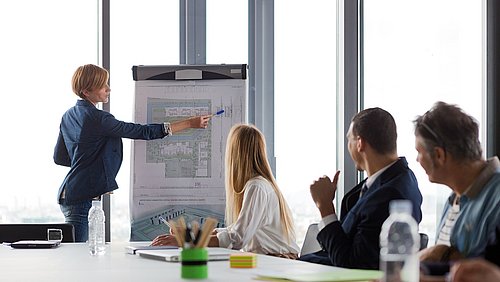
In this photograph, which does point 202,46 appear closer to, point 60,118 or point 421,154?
point 60,118

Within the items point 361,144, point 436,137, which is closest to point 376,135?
point 361,144

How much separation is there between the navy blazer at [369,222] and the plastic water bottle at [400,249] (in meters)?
1.24

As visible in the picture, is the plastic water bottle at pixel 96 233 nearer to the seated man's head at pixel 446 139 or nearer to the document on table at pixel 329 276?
the document on table at pixel 329 276

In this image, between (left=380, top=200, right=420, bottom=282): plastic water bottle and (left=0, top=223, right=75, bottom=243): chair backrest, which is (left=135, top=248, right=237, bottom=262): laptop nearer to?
(left=380, top=200, right=420, bottom=282): plastic water bottle

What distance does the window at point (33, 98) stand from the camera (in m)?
6.73

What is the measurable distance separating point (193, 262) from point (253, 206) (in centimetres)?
198

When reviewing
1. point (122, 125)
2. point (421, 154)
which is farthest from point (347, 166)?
point (421, 154)

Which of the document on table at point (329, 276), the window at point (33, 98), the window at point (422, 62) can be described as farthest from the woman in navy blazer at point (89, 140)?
the document on table at point (329, 276)

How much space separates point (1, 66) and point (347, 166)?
8.89 feet

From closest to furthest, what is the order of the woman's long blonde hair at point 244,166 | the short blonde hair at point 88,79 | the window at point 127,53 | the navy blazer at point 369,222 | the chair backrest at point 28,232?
the navy blazer at point 369,222 → the woman's long blonde hair at point 244,166 → the chair backrest at point 28,232 → the short blonde hair at point 88,79 → the window at point 127,53

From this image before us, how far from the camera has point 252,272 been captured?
3016mm

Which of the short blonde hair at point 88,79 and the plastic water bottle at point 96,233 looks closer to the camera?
the plastic water bottle at point 96,233

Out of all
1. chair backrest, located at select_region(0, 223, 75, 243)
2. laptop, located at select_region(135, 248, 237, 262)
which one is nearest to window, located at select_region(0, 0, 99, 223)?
chair backrest, located at select_region(0, 223, 75, 243)

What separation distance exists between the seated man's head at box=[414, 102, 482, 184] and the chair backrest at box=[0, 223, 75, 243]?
269 centimetres
